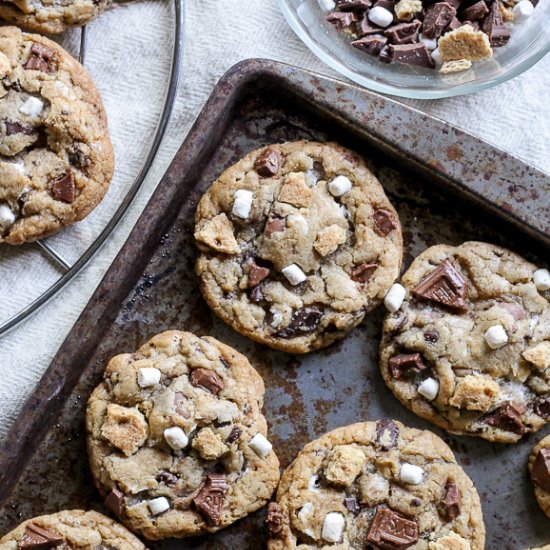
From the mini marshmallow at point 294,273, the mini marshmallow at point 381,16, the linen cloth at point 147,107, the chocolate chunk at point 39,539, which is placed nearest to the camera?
the chocolate chunk at point 39,539

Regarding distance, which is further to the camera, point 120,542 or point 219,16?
point 219,16

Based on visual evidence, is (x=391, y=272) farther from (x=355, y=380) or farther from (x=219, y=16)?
(x=219, y=16)

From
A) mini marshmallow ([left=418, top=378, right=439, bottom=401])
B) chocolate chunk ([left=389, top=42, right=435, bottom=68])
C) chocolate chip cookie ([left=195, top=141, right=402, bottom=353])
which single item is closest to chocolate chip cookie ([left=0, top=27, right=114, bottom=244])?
chocolate chip cookie ([left=195, top=141, right=402, bottom=353])

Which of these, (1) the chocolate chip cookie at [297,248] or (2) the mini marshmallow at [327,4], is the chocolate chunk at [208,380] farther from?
(2) the mini marshmallow at [327,4]

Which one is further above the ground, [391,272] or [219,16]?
[219,16]

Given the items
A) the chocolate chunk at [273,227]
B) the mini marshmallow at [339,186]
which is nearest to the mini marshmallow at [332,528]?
the chocolate chunk at [273,227]

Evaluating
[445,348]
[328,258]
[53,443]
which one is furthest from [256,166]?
[53,443]
